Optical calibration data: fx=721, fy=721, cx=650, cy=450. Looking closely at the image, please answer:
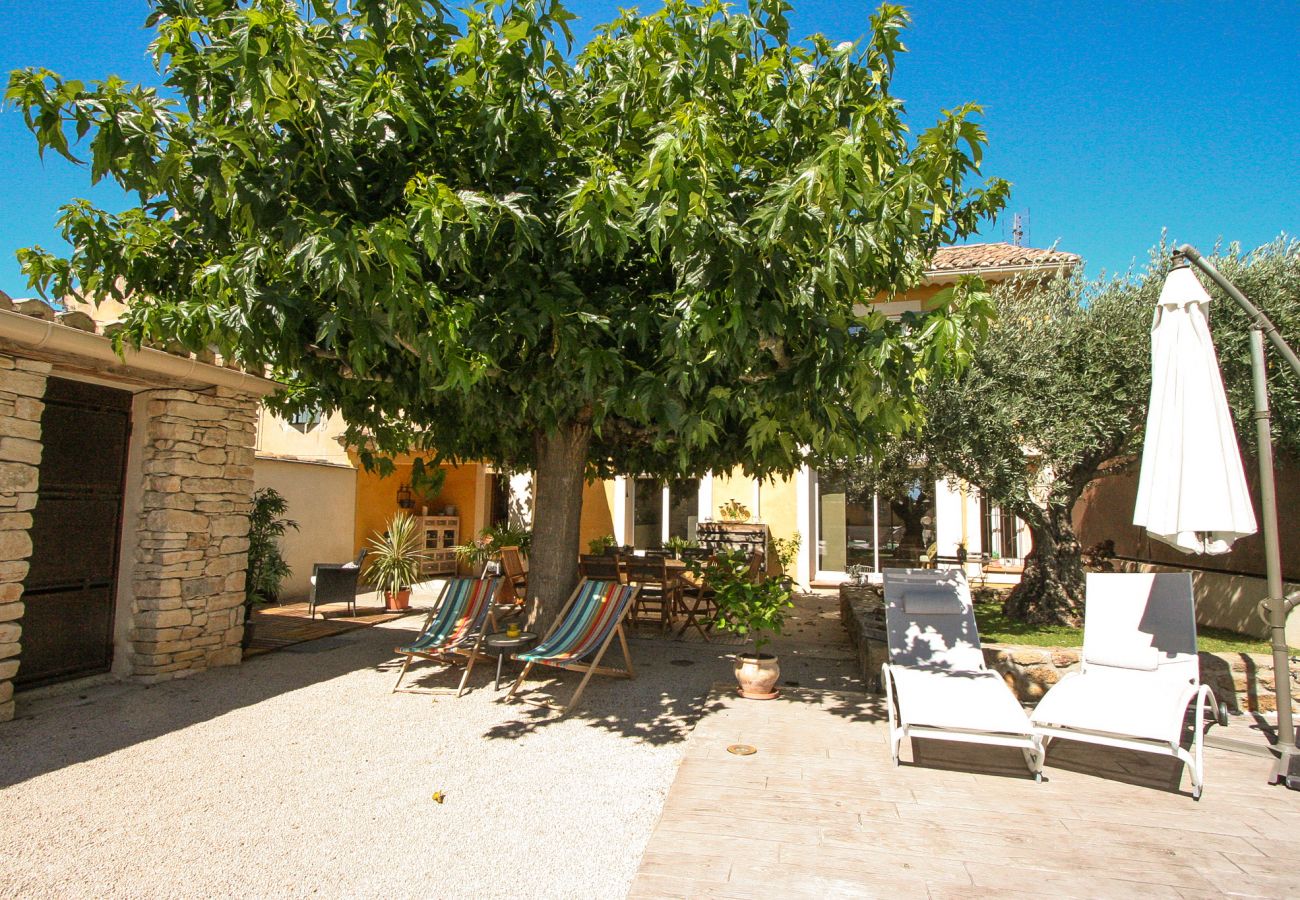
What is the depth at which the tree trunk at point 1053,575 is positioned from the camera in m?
8.06

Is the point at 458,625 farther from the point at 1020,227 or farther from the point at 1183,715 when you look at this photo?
the point at 1020,227

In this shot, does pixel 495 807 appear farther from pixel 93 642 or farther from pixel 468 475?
pixel 468 475

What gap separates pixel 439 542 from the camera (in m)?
14.8

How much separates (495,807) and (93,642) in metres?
4.49

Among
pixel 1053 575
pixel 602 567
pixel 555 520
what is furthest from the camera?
pixel 602 567

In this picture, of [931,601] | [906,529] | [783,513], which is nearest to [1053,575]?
[931,601]

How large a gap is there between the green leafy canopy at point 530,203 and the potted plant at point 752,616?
152cm

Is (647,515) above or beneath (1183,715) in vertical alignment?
above

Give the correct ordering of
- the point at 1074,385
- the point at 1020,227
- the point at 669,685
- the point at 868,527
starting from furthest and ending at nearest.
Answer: the point at 1020,227
the point at 868,527
the point at 1074,385
the point at 669,685

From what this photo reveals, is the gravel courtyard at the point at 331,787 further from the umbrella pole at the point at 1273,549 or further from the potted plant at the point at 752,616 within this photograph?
the umbrella pole at the point at 1273,549

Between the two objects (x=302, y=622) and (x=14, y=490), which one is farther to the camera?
(x=302, y=622)

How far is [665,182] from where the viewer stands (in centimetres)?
379

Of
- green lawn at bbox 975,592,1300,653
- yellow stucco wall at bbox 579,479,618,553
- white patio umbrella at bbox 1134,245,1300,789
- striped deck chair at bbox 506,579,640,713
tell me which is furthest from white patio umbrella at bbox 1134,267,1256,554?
yellow stucco wall at bbox 579,479,618,553

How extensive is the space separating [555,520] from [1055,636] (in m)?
5.09
